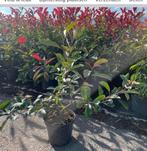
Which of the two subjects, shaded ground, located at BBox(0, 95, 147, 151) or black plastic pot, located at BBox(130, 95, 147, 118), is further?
black plastic pot, located at BBox(130, 95, 147, 118)

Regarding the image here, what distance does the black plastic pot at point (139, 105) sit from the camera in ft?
10.1

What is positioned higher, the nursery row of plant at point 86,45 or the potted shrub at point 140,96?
the nursery row of plant at point 86,45

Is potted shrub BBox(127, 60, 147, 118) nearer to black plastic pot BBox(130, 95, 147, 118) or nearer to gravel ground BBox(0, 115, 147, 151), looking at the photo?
black plastic pot BBox(130, 95, 147, 118)

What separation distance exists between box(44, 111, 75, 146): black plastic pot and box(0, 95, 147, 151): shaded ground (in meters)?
0.06

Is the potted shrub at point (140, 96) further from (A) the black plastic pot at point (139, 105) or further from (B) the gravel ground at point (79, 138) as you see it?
(B) the gravel ground at point (79, 138)

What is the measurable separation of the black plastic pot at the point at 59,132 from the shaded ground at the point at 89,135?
0.06m

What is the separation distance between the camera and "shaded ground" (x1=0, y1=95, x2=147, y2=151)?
8.33 ft

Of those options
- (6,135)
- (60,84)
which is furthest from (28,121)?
(60,84)

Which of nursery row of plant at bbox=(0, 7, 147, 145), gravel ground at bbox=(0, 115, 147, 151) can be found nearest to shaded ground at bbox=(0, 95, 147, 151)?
gravel ground at bbox=(0, 115, 147, 151)

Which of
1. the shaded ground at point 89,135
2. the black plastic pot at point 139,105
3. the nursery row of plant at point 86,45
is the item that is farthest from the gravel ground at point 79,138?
the black plastic pot at point 139,105

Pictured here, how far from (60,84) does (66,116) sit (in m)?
0.37

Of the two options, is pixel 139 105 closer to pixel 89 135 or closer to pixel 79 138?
pixel 89 135

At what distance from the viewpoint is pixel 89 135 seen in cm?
276

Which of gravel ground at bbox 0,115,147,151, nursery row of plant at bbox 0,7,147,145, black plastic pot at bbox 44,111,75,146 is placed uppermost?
nursery row of plant at bbox 0,7,147,145
